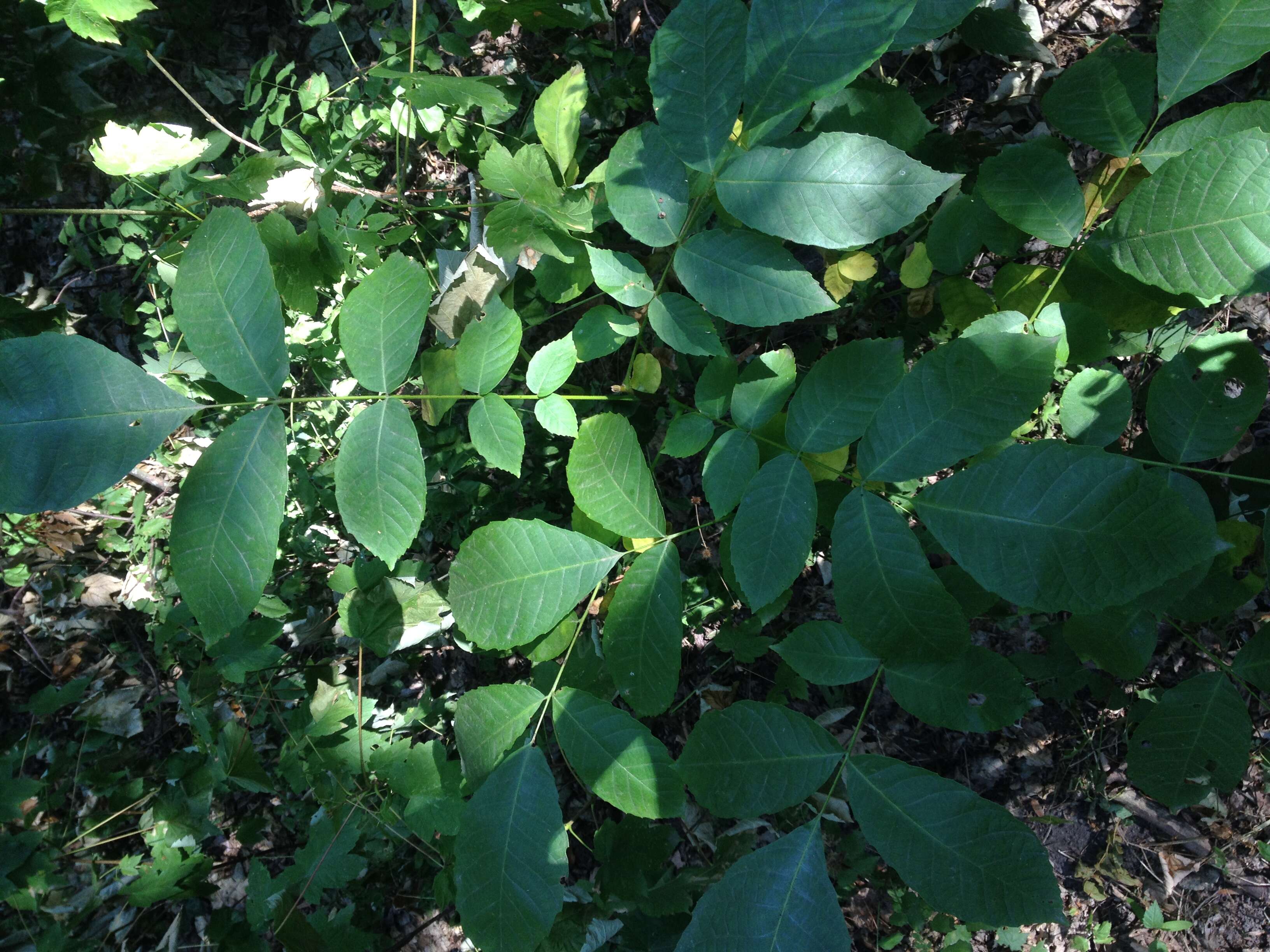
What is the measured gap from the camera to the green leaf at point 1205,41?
1.32m

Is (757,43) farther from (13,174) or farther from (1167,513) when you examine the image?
(13,174)

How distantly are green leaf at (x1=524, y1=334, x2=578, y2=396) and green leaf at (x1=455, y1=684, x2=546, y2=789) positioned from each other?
69cm

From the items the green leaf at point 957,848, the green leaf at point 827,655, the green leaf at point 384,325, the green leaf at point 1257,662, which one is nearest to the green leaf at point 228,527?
the green leaf at point 384,325

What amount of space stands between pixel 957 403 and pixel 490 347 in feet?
3.18

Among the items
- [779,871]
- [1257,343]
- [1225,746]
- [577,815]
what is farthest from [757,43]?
[577,815]

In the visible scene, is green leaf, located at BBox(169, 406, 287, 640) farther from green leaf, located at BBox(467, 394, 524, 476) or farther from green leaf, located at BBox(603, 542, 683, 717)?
green leaf, located at BBox(603, 542, 683, 717)

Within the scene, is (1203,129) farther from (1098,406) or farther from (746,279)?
(746,279)

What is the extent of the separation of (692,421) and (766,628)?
3.91 feet

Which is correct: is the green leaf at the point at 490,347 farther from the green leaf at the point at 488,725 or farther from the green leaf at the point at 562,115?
the green leaf at the point at 488,725

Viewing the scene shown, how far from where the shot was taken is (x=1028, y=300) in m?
1.72

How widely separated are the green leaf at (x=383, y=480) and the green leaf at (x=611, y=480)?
1.09ft

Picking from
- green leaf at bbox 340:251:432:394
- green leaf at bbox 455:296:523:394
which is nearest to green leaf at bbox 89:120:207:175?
green leaf at bbox 340:251:432:394

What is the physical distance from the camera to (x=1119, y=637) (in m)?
1.69

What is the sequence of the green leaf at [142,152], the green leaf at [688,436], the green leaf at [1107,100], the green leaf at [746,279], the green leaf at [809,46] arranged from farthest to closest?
the green leaf at [142,152] < the green leaf at [688,436] < the green leaf at [1107,100] < the green leaf at [746,279] < the green leaf at [809,46]
